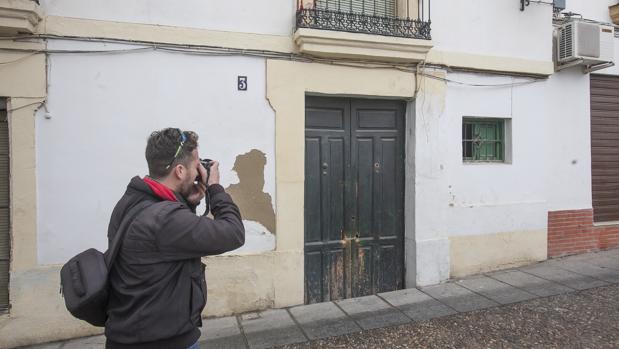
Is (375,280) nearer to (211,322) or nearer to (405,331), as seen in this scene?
(405,331)

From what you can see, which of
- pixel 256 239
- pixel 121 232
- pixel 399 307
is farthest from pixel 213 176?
pixel 399 307

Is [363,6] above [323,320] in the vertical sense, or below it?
above

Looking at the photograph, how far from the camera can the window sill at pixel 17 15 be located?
367cm

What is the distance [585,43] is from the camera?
5.84 m

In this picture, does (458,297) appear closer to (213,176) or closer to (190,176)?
(213,176)

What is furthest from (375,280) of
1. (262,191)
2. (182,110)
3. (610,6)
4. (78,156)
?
(610,6)

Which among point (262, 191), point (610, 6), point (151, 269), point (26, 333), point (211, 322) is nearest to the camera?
point (151, 269)

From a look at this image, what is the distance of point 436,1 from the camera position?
17.7ft

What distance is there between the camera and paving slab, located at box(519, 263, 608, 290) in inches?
202

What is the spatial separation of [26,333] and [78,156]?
1731 millimetres

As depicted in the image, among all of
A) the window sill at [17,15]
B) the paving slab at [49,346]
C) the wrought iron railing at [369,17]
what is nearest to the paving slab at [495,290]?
the wrought iron railing at [369,17]

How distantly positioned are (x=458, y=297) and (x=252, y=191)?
272 cm

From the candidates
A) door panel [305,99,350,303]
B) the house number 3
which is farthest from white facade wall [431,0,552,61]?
the house number 3

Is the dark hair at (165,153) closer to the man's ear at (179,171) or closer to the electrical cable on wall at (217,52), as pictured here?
the man's ear at (179,171)
